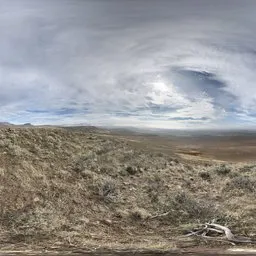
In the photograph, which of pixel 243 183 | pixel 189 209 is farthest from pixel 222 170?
pixel 189 209

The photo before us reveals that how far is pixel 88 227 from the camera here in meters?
17.0

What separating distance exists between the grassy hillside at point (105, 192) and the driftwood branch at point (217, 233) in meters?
0.62

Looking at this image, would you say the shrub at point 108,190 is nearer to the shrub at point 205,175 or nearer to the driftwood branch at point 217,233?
the driftwood branch at point 217,233

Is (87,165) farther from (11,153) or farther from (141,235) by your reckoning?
(141,235)

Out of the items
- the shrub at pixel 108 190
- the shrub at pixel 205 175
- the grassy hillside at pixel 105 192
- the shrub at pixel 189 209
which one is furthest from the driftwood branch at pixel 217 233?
the shrub at pixel 205 175

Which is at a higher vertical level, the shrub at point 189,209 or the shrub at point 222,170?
the shrub at point 222,170

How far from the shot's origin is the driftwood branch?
14969 mm

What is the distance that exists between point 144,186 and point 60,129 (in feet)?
19.3

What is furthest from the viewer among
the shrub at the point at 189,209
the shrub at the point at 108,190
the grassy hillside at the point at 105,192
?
the shrub at the point at 108,190

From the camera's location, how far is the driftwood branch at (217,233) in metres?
15.0

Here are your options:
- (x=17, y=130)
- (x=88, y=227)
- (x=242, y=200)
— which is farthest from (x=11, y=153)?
(x=242, y=200)

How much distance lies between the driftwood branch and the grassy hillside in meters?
0.62

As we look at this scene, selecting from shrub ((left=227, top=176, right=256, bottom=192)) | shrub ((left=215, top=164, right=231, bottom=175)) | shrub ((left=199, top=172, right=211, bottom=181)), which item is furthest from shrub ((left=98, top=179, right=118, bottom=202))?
shrub ((left=215, top=164, right=231, bottom=175))

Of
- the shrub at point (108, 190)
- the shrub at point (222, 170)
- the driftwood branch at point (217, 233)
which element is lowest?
the driftwood branch at point (217, 233)
